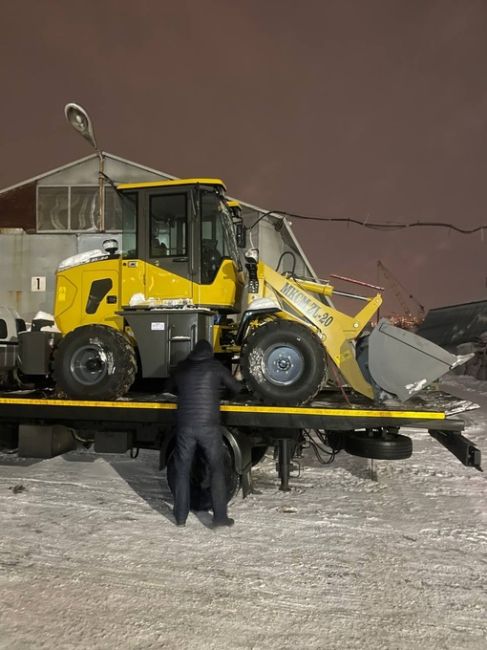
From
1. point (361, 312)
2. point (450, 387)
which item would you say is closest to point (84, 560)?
point (361, 312)

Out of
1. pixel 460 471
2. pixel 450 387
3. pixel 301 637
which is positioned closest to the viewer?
pixel 301 637

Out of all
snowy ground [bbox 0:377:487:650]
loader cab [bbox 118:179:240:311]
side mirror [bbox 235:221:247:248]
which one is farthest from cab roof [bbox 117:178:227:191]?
snowy ground [bbox 0:377:487:650]

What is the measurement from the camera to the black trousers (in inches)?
190

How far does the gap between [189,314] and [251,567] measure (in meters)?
2.92

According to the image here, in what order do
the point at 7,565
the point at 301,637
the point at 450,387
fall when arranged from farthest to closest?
the point at 450,387 < the point at 7,565 < the point at 301,637

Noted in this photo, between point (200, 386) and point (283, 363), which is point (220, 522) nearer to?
point (200, 386)

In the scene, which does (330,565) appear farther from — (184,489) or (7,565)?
(7,565)

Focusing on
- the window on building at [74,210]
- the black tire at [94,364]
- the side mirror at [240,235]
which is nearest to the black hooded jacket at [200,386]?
the black tire at [94,364]

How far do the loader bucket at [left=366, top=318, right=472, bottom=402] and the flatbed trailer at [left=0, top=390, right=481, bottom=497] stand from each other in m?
0.26

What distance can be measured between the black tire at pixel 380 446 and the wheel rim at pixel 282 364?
98cm

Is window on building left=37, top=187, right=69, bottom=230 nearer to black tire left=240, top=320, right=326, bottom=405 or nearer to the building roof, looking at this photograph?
the building roof

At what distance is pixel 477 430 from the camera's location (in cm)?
1059

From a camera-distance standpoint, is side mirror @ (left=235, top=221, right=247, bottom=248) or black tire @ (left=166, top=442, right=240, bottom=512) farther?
side mirror @ (left=235, top=221, right=247, bottom=248)

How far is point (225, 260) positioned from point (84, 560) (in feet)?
12.3
